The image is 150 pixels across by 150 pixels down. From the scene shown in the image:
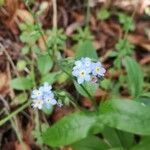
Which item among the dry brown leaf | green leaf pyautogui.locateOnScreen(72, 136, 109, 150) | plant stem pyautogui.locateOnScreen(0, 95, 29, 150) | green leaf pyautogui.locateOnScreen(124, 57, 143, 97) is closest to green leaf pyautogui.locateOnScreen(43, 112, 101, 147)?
green leaf pyautogui.locateOnScreen(72, 136, 109, 150)

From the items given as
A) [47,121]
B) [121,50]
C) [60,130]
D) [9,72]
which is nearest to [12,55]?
[9,72]

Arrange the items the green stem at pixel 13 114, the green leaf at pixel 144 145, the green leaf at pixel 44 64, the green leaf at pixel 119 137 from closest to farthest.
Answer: the green leaf at pixel 144 145
the green leaf at pixel 119 137
the green stem at pixel 13 114
the green leaf at pixel 44 64

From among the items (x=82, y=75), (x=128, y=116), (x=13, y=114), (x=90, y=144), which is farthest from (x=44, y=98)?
(x=13, y=114)

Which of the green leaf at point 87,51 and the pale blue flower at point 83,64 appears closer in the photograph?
the pale blue flower at point 83,64

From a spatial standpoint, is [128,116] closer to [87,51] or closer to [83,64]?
[83,64]

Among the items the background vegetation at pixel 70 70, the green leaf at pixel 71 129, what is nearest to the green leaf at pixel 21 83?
the background vegetation at pixel 70 70

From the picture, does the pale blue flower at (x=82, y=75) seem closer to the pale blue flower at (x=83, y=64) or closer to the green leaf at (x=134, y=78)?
the pale blue flower at (x=83, y=64)
